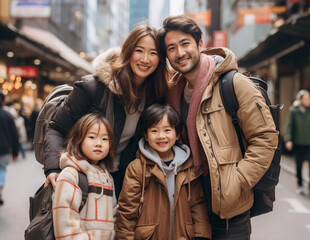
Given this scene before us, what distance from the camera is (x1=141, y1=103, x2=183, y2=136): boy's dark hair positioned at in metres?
2.68

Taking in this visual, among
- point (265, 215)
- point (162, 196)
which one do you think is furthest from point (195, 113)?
point (265, 215)

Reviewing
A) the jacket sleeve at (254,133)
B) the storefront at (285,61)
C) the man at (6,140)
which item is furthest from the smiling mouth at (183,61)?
the storefront at (285,61)

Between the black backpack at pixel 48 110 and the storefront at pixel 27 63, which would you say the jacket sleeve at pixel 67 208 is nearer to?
the black backpack at pixel 48 110

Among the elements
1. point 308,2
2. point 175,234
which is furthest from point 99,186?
point 308,2

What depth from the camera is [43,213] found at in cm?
220

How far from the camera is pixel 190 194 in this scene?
255 centimetres

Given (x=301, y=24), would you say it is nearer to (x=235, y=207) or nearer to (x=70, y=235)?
(x=235, y=207)

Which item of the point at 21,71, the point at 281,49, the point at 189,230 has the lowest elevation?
the point at 189,230

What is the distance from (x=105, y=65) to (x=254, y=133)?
1348 mm

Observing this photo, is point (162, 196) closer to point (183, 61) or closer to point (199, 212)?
point (199, 212)

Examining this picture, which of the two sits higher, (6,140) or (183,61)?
(183,61)

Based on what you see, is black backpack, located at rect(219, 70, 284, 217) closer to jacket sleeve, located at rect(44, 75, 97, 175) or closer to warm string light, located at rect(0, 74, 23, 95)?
jacket sleeve, located at rect(44, 75, 97, 175)

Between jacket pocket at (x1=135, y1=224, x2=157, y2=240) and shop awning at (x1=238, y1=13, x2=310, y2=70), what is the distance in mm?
7528

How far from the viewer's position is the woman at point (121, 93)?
2.67 metres
